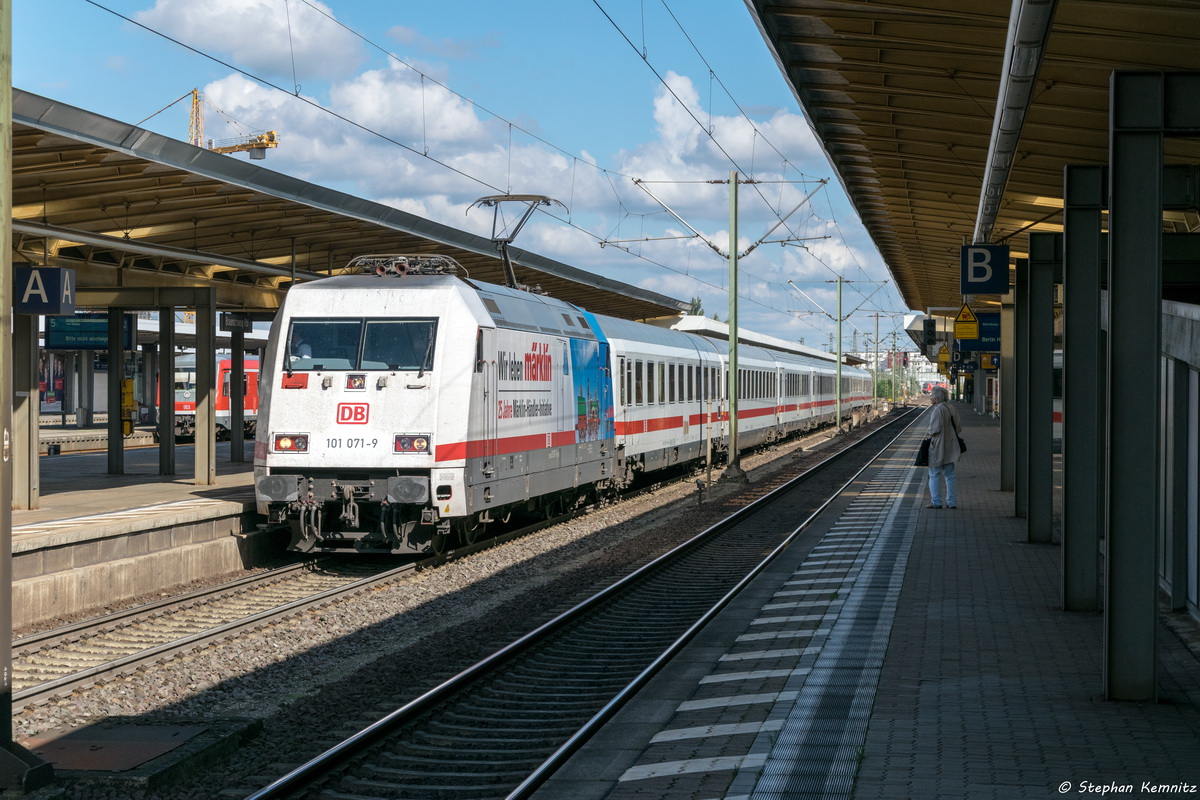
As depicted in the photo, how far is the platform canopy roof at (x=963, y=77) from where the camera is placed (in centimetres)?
903

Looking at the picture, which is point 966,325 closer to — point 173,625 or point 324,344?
point 324,344

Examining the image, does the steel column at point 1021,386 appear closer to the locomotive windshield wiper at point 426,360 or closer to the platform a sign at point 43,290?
the locomotive windshield wiper at point 426,360

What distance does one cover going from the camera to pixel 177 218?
54.3 feet

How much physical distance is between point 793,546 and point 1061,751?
905cm

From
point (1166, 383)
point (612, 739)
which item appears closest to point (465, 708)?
point (612, 739)

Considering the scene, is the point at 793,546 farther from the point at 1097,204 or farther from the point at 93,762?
the point at 93,762

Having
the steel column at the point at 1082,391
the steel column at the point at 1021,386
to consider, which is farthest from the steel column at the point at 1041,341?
the steel column at the point at 1021,386

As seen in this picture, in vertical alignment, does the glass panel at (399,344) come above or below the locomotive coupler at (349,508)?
above

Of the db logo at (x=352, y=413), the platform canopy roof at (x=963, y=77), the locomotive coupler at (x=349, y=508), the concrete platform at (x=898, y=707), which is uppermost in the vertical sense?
the platform canopy roof at (x=963, y=77)

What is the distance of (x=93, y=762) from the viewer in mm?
6520

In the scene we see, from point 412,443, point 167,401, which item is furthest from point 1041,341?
point 167,401

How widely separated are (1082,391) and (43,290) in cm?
1090

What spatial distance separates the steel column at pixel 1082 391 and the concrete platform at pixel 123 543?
860cm

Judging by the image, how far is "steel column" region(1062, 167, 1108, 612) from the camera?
9.27 meters
